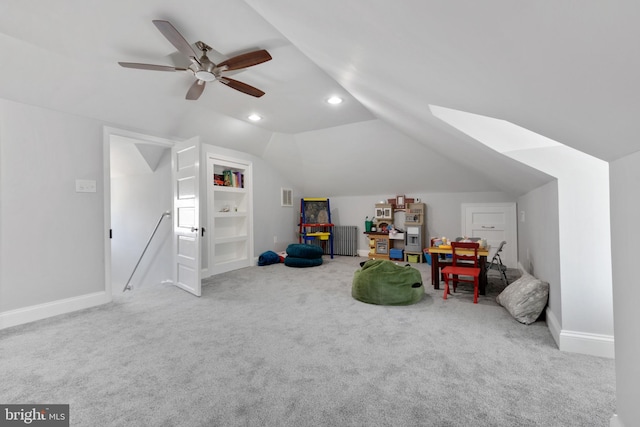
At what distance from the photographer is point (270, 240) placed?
5945mm

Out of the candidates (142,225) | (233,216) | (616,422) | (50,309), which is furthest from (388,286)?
(142,225)

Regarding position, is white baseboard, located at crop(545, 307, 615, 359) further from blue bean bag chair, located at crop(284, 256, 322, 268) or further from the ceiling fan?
blue bean bag chair, located at crop(284, 256, 322, 268)

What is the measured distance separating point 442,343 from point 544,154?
1.65 meters

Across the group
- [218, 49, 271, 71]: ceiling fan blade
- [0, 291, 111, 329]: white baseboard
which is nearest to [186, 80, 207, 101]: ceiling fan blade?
[218, 49, 271, 71]: ceiling fan blade

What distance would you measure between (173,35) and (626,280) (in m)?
2.93

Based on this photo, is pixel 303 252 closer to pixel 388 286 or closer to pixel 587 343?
pixel 388 286

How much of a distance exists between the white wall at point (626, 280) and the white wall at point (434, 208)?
4711 mm

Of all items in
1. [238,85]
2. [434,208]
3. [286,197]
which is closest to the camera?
[238,85]

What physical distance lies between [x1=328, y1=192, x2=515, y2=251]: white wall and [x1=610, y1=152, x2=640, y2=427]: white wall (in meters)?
4.71

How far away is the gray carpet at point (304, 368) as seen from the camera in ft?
4.89

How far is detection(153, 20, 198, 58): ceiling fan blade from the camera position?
1.89 metres

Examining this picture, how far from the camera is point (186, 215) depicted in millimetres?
3822

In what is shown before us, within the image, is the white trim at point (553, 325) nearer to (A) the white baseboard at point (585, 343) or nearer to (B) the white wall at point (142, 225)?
(A) the white baseboard at point (585, 343)

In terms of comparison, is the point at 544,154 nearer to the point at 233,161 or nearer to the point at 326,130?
the point at 326,130
